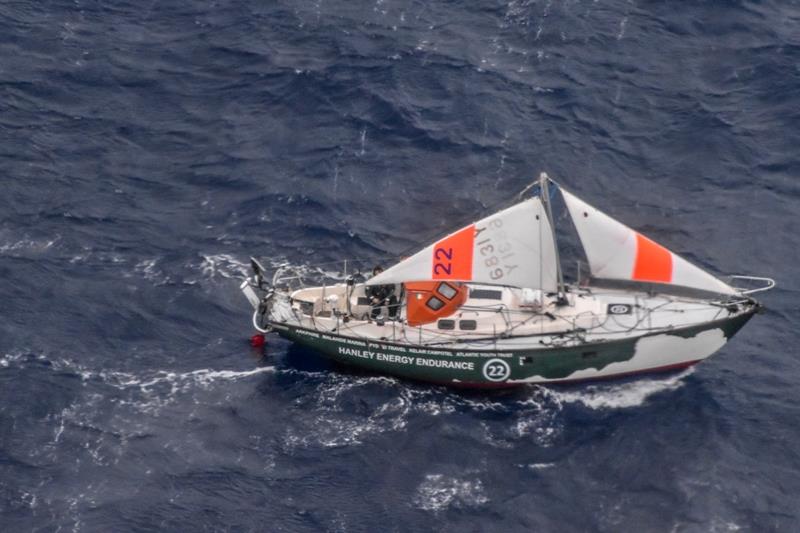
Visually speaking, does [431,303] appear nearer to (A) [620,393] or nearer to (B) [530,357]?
(B) [530,357]

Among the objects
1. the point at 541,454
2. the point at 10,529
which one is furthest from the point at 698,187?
the point at 10,529

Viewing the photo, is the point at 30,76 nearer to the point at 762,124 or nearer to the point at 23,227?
the point at 23,227

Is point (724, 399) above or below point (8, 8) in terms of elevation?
below

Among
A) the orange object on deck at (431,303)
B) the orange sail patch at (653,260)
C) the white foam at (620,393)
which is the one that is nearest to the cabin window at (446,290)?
the orange object on deck at (431,303)

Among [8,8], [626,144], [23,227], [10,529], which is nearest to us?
[10,529]

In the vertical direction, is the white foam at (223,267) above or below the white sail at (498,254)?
below

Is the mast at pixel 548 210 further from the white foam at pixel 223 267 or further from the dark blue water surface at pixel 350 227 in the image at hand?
the white foam at pixel 223 267

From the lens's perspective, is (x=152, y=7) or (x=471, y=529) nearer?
(x=471, y=529)
